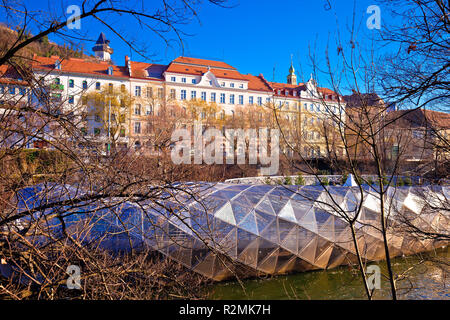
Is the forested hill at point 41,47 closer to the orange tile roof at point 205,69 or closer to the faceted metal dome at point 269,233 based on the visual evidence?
the faceted metal dome at point 269,233

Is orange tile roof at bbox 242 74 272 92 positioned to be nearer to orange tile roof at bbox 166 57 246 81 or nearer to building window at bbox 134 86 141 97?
orange tile roof at bbox 166 57 246 81

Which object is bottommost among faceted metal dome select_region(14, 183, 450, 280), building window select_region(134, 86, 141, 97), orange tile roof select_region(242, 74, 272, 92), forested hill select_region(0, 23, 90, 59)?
faceted metal dome select_region(14, 183, 450, 280)

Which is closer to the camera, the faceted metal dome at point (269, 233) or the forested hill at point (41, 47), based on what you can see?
the forested hill at point (41, 47)

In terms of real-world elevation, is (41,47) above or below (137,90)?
below

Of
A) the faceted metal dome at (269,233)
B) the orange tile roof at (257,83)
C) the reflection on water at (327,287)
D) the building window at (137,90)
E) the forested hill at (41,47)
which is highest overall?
the orange tile roof at (257,83)

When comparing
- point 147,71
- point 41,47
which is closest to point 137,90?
point 147,71

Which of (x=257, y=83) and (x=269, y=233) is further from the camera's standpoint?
(x=257, y=83)

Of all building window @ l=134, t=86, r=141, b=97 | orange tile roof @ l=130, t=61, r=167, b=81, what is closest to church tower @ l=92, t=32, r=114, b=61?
building window @ l=134, t=86, r=141, b=97

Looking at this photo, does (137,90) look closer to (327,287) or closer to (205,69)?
(205,69)

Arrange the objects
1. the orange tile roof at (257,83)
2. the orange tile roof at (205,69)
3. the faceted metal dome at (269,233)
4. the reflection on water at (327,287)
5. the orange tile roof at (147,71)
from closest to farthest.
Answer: the reflection on water at (327,287) → the faceted metal dome at (269,233) → the orange tile roof at (147,71) → the orange tile roof at (205,69) → the orange tile roof at (257,83)

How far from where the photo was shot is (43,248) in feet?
14.2

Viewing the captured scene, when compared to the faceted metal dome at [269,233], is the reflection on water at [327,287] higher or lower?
lower

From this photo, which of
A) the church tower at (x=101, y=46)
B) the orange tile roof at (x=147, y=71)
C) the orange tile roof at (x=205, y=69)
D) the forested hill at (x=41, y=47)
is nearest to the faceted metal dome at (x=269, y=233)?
A: the church tower at (x=101, y=46)

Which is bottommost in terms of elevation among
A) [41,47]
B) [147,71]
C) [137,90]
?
[41,47]
